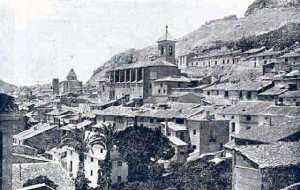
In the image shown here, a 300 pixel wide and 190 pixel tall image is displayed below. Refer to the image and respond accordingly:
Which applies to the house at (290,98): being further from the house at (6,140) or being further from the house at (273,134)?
the house at (6,140)

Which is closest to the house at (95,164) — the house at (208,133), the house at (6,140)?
the house at (208,133)

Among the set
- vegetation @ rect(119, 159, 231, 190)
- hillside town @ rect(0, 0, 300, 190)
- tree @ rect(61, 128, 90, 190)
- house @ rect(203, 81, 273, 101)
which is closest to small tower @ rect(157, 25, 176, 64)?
hillside town @ rect(0, 0, 300, 190)

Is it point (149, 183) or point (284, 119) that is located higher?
point (284, 119)

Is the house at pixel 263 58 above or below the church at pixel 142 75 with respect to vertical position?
above

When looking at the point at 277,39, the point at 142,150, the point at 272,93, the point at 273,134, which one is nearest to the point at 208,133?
the point at 142,150

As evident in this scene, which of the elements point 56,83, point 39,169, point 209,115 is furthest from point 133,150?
point 56,83

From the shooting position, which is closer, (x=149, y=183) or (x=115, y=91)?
(x=149, y=183)

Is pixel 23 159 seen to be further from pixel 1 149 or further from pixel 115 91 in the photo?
pixel 115 91
